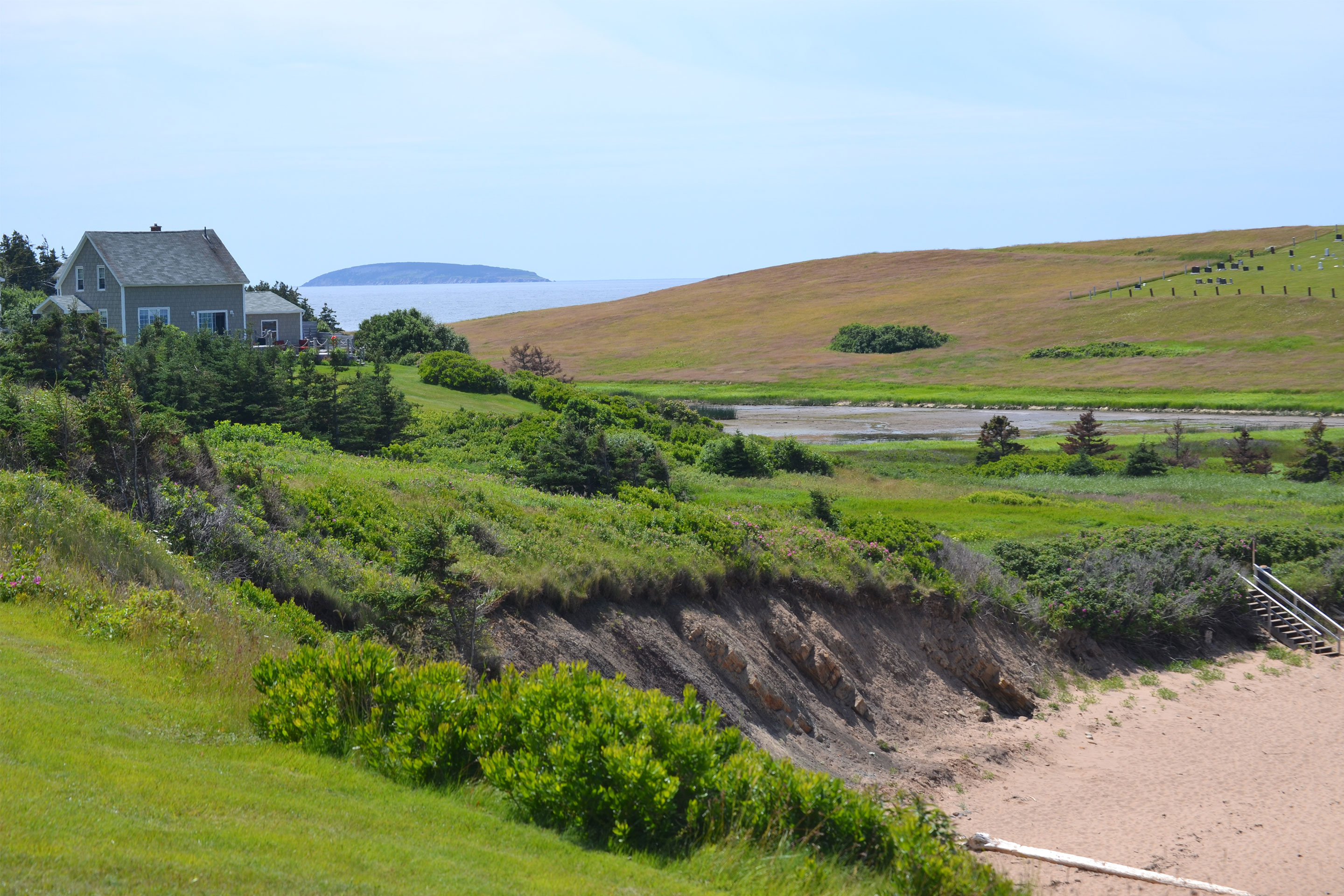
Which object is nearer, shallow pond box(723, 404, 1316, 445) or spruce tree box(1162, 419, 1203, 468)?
spruce tree box(1162, 419, 1203, 468)

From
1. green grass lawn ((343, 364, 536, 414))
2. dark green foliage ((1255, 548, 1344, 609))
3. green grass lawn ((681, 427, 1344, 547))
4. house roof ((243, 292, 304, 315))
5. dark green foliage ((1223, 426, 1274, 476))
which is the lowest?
dark green foliage ((1255, 548, 1344, 609))

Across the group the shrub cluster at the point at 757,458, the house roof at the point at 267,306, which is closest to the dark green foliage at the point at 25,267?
the house roof at the point at 267,306

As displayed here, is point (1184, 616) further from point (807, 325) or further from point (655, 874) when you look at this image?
point (807, 325)

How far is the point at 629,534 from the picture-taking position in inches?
712

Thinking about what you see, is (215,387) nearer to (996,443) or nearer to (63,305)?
(63,305)

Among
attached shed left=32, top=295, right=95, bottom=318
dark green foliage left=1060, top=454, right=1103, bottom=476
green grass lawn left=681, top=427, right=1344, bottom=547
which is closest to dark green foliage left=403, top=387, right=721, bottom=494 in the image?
green grass lawn left=681, top=427, right=1344, bottom=547

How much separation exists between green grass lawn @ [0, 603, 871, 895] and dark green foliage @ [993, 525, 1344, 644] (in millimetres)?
16238

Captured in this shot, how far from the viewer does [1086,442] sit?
49625 millimetres

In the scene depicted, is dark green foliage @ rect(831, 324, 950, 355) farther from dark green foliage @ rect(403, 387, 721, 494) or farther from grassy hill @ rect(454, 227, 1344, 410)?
dark green foliage @ rect(403, 387, 721, 494)

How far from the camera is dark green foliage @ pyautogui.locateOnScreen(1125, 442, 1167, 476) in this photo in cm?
4509

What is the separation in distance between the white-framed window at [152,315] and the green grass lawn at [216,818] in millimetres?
42691

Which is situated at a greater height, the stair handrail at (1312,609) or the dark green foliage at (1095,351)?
the dark green foliage at (1095,351)

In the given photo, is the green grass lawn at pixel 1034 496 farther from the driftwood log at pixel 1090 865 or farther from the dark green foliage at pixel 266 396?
the driftwood log at pixel 1090 865

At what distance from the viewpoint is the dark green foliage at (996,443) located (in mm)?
50031
